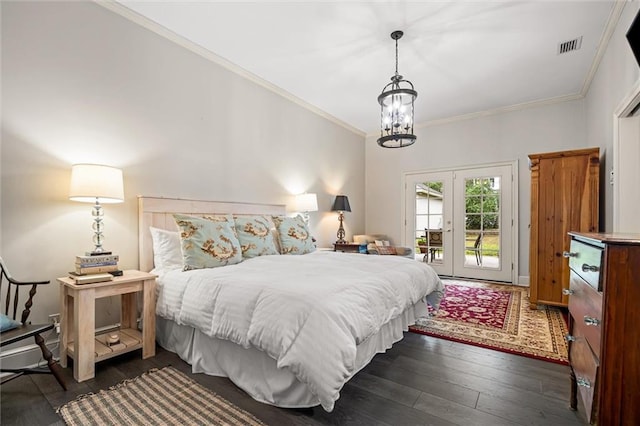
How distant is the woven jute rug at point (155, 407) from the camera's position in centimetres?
152

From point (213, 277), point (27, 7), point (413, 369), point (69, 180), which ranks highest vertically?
point (27, 7)

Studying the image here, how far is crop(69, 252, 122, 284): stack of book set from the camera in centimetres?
196

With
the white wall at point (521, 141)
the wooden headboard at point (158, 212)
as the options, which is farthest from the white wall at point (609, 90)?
the wooden headboard at point (158, 212)

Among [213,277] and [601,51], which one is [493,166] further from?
[213,277]

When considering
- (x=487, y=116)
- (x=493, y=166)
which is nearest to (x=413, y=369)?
(x=493, y=166)

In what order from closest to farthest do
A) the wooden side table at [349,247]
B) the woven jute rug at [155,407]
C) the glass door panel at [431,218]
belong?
the woven jute rug at [155,407] < the wooden side table at [349,247] < the glass door panel at [431,218]

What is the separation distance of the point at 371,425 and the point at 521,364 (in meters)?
1.33

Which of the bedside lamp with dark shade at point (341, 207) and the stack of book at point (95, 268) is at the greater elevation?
the bedside lamp with dark shade at point (341, 207)

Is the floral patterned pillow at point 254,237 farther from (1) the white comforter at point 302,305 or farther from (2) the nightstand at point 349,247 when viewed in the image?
(2) the nightstand at point 349,247

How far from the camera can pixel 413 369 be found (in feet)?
6.79

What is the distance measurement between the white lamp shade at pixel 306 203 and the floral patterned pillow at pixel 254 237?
116 cm

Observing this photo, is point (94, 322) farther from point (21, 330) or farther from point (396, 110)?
point (396, 110)

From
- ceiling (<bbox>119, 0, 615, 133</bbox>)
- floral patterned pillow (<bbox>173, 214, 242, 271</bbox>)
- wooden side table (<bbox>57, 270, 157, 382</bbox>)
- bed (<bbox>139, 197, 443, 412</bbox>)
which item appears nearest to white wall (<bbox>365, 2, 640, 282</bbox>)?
ceiling (<bbox>119, 0, 615, 133</bbox>)

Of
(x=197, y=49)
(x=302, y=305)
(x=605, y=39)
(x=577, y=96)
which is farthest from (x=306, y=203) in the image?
(x=577, y=96)
